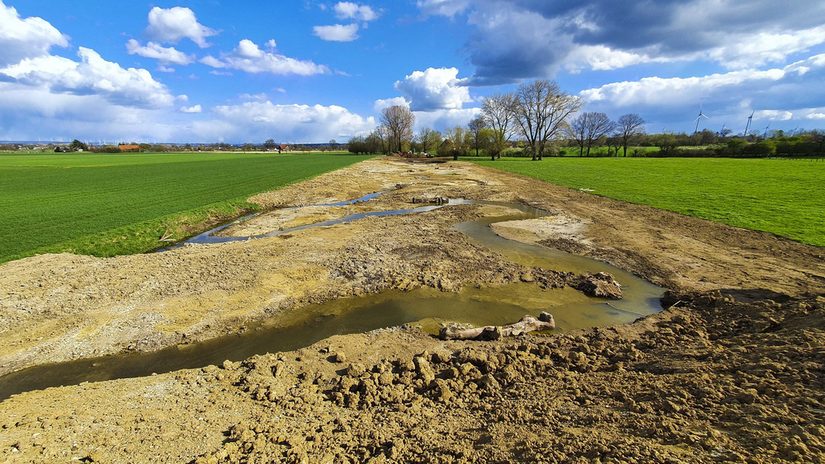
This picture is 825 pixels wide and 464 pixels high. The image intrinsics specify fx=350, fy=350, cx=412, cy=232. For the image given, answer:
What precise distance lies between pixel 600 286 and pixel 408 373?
21.6 feet

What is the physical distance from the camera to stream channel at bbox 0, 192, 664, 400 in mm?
6406

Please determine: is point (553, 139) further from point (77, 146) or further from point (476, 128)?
point (77, 146)

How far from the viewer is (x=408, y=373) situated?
568cm

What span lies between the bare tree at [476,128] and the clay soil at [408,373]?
82.8 m

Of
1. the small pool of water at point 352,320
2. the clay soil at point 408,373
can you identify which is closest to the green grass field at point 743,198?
the clay soil at point 408,373

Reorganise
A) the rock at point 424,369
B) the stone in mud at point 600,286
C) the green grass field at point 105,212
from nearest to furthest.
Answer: the rock at point 424,369, the stone in mud at point 600,286, the green grass field at point 105,212

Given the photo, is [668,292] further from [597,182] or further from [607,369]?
[597,182]

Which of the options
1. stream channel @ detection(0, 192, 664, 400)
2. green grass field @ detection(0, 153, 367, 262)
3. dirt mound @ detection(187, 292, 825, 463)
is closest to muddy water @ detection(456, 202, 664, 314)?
stream channel @ detection(0, 192, 664, 400)

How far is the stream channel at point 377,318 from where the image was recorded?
641 cm

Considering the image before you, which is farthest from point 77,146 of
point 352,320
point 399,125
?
point 352,320

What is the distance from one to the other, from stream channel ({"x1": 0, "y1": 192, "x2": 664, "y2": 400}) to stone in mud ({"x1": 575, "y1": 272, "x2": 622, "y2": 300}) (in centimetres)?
21

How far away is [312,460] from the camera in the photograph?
3.91 m

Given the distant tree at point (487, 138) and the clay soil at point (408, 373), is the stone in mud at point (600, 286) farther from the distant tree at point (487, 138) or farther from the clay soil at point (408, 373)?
the distant tree at point (487, 138)

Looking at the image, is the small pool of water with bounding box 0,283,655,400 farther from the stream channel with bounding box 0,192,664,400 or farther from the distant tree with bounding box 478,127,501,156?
the distant tree with bounding box 478,127,501,156
